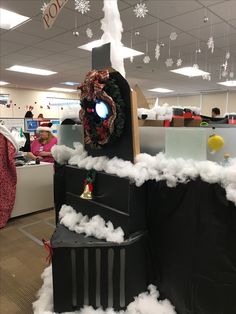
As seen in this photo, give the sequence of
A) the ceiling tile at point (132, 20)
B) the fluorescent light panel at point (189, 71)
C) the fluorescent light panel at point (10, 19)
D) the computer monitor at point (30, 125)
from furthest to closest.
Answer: the fluorescent light panel at point (189, 71)
the computer monitor at point (30, 125)
the fluorescent light panel at point (10, 19)
the ceiling tile at point (132, 20)

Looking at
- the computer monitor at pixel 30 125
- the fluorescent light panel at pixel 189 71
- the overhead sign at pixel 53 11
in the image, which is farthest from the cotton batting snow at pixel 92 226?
the fluorescent light panel at pixel 189 71

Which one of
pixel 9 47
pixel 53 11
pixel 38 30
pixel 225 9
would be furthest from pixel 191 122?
pixel 9 47

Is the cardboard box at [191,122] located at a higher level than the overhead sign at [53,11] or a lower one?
lower

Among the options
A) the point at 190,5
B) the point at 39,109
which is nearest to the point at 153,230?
the point at 190,5

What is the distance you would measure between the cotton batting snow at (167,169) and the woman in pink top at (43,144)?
2394 mm

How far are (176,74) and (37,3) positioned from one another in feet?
15.2

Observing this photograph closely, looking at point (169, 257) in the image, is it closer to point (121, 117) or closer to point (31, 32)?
point (121, 117)

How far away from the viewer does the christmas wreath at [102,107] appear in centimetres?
138

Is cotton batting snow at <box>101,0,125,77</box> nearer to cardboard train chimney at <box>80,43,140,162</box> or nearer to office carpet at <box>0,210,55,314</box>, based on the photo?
cardboard train chimney at <box>80,43,140,162</box>

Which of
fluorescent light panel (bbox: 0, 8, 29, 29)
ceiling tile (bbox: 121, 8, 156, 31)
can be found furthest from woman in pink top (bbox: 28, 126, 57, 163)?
ceiling tile (bbox: 121, 8, 156, 31)

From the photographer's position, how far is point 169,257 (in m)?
1.42

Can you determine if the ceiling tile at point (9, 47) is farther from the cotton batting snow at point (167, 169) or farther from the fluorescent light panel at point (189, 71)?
the cotton batting snow at point (167, 169)

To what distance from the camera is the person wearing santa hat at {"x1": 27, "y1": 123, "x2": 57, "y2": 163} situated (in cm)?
388

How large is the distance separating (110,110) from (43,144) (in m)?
2.88
